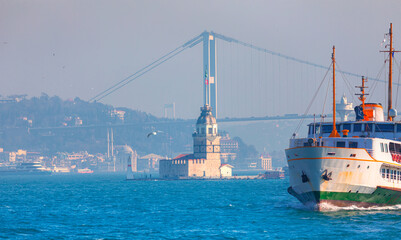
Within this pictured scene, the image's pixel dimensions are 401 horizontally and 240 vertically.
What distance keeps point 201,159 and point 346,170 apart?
138 metres

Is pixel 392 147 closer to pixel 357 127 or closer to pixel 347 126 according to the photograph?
pixel 357 127

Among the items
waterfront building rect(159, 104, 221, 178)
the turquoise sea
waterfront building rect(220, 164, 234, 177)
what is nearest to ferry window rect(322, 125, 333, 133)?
the turquoise sea

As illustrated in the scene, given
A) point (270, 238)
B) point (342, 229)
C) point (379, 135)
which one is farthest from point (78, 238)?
point (379, 135)

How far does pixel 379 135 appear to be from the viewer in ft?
198

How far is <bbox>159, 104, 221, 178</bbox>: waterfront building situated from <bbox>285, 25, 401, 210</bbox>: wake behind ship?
12943cm

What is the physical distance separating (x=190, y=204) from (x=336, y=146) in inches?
910

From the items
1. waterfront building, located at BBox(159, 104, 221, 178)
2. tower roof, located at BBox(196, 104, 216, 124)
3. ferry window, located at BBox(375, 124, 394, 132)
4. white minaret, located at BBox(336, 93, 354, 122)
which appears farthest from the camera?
tower roof, located at BBox(196, 104, 216, 124)

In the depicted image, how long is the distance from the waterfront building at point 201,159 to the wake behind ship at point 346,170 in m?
129

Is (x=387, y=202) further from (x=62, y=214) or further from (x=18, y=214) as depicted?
(x=18, y=214)

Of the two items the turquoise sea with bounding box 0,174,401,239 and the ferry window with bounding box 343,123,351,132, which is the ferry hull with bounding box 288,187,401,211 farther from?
the ferry window with bounding box 343,123,351,132

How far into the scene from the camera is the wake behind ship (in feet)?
175

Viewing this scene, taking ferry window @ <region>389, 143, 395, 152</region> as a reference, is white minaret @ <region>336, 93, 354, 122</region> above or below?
above

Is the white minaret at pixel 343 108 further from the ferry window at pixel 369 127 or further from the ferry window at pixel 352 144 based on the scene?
the ferry window at pixel 352 144

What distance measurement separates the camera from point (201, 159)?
191 m
